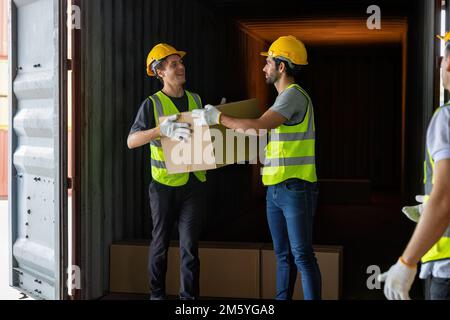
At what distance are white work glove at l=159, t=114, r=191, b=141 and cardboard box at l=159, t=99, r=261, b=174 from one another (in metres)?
0.03

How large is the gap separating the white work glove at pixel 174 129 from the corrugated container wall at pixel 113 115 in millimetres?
873

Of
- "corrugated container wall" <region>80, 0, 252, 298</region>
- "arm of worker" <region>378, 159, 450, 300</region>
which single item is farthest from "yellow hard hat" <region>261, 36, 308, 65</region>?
"arm of worker" <region>378, 159, 450, 300</region>

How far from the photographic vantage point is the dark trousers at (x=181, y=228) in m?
4.41

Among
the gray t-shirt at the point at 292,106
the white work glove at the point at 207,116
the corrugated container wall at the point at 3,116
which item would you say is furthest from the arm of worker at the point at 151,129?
the corrugated container wall at the point at 3,116

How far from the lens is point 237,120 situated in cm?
380

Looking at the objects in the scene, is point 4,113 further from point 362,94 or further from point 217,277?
point 217,277

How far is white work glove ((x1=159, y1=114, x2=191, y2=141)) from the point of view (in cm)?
407

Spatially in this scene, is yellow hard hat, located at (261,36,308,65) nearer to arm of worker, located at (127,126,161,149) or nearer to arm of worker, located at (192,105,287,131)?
arm of worker, located at (192,105,287,131)

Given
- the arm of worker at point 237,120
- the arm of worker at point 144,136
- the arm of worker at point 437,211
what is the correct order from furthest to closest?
1. the arm of worker at point 144,136
2. the arm of worker at point 237,120
3. the arm of worker at point 437,211

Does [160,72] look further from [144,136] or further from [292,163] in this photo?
[292,163]

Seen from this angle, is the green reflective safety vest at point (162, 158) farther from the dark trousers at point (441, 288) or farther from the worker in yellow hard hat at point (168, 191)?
the dark trousers at point (441, 288)

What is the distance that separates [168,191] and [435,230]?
8.56 ft

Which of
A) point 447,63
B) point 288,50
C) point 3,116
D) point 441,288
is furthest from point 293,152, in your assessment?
point 3,116
